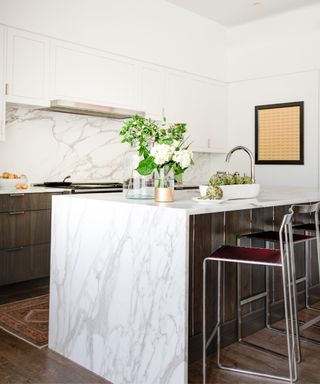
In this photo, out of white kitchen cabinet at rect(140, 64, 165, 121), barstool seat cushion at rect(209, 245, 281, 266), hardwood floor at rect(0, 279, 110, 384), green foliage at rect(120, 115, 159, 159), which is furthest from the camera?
white kitchen cabinet at rect(140, 64, 165, 121)

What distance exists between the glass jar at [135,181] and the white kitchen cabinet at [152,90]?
273cm

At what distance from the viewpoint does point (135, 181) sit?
8.54 feet

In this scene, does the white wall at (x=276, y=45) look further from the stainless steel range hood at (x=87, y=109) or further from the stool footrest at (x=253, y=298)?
the stool footrest at (x=253, y=298)

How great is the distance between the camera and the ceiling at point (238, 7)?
5344 mm

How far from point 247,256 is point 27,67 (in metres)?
2.92

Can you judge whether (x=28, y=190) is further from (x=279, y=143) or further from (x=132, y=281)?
(x=279, y=143)

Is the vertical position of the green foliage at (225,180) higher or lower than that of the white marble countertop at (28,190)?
higher

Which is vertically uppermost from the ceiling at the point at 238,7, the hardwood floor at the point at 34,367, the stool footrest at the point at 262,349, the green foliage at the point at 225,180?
the ceiling at the point at 238,7

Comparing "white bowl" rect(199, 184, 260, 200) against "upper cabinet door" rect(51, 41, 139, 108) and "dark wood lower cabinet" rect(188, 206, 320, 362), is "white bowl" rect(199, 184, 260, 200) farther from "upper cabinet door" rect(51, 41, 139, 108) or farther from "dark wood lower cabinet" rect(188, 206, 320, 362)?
"upper cabinet door" rect(51, 41, 139, 108)

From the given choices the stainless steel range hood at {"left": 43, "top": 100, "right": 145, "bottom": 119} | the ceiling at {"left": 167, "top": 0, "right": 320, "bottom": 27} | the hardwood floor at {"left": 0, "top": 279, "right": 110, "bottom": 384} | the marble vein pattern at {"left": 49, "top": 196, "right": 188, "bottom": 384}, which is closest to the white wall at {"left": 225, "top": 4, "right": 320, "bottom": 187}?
the ceiling at {"left": 167, "top": 0, "right": 320, "bottom": 27}

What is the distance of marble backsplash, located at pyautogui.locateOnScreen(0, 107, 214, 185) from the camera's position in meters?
4.54

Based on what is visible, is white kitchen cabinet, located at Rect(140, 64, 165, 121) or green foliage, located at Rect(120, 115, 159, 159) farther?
white kitchen cabinet, located at Rect(140, 64, 165, 121)

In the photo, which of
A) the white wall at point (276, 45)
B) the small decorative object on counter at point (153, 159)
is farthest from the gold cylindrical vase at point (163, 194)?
the white wall at point (276, 45)

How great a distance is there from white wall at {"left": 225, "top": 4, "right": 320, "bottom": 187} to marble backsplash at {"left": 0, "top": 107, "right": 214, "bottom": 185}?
187cm
